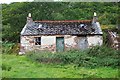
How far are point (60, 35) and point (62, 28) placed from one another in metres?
0.27

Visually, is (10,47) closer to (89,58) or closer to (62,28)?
(62,28)

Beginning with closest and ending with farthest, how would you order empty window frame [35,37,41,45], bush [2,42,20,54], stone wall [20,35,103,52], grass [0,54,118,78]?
grass [0,54,118,78] → bush [2,42,20,54] → stone wall [20,35,103,52] → empty window frame [35,37,41,45]

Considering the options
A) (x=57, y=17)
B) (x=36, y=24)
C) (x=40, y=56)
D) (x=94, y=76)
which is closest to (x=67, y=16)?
(x=57, y=17)

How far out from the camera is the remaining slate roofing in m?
12.1

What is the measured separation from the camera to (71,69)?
28.8 ft

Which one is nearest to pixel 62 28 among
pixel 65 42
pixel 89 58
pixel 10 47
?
pixel 65 42

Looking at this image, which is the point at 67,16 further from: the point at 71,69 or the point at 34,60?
the point at 71,69

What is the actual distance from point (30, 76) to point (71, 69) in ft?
4.46

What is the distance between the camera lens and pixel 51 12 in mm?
11594

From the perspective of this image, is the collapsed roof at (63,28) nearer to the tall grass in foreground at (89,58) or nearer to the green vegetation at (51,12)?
the green vegetation at (51,12)

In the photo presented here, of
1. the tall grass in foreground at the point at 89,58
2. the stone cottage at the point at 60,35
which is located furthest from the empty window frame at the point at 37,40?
the tall grass in foreground at the point at 89,58

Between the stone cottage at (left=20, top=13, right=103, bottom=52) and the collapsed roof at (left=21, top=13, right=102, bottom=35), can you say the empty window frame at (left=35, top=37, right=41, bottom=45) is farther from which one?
the collapsed roof at (left=21, top=13, right=102, bottom=35)

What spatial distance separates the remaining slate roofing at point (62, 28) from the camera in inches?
475

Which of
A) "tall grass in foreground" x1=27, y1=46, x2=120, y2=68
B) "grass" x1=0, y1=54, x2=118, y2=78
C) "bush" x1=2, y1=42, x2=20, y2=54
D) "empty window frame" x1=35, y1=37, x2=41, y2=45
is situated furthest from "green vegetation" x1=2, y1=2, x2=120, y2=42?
"grass" x1=0, y1=54, x2=118, y2=78
